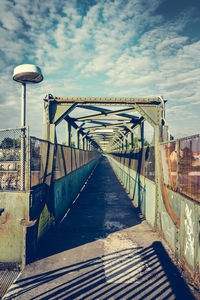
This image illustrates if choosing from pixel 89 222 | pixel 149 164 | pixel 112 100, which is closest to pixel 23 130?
pixel 112 100

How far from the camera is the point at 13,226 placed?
5.27 metres

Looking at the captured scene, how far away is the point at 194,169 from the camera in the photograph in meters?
4.35

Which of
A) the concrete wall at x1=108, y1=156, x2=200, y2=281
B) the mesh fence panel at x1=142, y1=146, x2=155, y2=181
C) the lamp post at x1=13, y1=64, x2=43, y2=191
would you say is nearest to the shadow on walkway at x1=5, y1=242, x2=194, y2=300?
the concrete wall at x1=108, y1=156, x2=200, y2=281

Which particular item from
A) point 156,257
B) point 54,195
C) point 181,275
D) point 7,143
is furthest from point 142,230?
point 7,143

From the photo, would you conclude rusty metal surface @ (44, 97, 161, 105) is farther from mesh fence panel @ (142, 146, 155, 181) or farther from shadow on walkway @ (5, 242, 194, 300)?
shadow on walkway @ (5, 242, 194, 300)

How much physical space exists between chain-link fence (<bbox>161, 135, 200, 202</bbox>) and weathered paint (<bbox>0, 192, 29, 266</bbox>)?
427 cm

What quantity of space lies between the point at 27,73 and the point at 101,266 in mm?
5533

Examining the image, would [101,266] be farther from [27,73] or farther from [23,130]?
[27,73]

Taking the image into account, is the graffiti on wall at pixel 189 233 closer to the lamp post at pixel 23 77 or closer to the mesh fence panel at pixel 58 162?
the lamp post at pixel 23 77

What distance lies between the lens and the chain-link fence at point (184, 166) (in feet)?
14.0

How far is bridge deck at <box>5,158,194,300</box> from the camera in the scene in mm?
3965

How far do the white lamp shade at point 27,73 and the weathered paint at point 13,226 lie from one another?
333 centimetres

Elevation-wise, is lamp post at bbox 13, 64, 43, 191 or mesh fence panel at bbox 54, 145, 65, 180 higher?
lamp post at bbox 13, 64, 43, 191

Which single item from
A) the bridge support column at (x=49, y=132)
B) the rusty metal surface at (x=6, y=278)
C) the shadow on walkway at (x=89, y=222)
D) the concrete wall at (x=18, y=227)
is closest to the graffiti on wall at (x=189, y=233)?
the shadow on walkway at (x=89, y=222)
